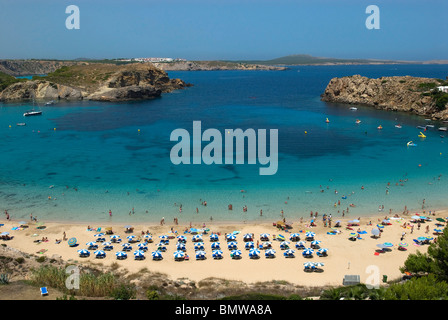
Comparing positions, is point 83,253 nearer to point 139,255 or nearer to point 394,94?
point 139,255

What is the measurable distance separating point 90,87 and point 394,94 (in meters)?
101

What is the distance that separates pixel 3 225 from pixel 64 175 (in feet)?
45.3

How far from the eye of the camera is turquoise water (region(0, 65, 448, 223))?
37.3 meters

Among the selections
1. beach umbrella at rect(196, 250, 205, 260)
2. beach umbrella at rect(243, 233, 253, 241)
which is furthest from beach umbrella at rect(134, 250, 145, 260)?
beach umbrella at rect(243, 233, 253, 241)

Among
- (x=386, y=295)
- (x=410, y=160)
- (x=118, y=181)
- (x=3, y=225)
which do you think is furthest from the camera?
(x=410, y=160)

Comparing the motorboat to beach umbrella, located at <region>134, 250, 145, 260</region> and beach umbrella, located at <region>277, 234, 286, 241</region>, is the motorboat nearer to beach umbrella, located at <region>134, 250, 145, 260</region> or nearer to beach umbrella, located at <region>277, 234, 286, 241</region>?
beach umbrella, located at <region>134, 250, 145, 260</region>

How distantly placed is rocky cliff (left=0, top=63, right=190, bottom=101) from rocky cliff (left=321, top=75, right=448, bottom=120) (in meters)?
64.8

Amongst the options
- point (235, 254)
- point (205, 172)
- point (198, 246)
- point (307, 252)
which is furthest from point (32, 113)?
point (307, 252)

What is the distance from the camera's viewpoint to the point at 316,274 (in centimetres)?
2531

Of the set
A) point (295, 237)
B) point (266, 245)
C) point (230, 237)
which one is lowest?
point (266, 245)

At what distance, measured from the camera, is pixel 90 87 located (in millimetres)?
127062

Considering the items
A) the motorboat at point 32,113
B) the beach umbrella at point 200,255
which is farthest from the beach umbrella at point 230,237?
the motorboat at point 32,113
